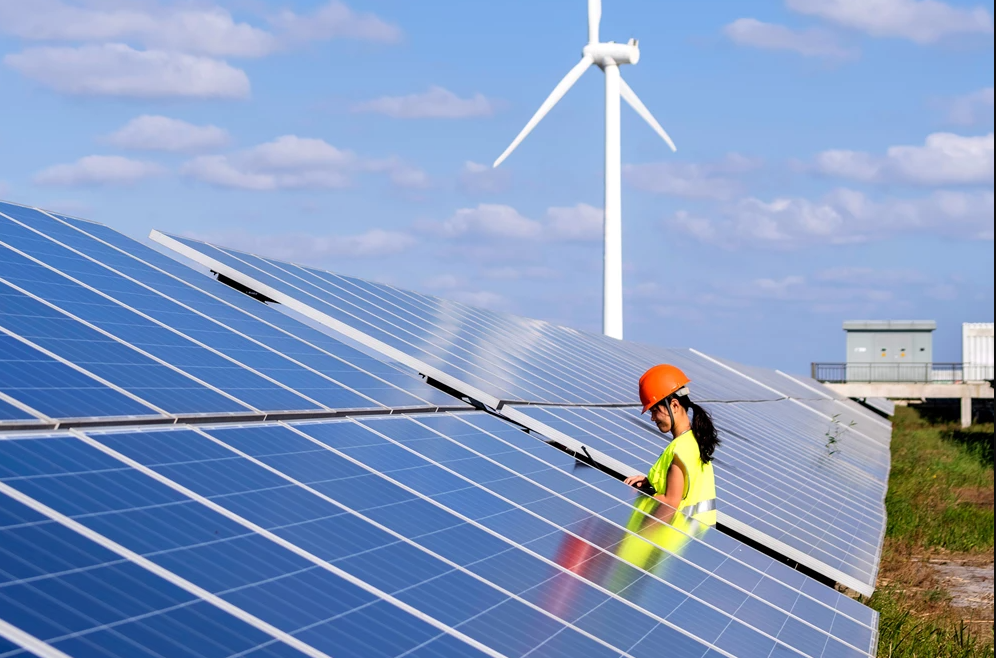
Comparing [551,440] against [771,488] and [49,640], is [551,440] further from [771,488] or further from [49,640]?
[49,640]

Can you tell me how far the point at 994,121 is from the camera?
8484 mm

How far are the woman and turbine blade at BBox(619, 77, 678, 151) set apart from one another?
3795 cm

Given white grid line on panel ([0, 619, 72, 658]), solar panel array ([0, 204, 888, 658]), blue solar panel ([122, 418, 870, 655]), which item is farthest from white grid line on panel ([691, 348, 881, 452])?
white grid line on panel ([0, 619, 72, 658])

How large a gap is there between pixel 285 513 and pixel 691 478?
452 cm

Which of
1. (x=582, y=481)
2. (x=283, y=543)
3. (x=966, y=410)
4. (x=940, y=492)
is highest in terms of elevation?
(x=283, y=543)

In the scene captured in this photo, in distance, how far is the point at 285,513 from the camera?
19.6 ft

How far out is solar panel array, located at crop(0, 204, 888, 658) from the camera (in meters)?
4.46

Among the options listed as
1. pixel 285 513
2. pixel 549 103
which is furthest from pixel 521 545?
pixel 549 103

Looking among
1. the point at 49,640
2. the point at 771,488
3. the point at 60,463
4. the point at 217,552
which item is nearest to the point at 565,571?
the point at 217,552

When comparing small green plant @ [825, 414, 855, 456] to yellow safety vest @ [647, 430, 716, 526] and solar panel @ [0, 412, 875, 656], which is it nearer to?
yellow safety vest @ [647, 430, 716, 526]

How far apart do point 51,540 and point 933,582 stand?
52.9 ft

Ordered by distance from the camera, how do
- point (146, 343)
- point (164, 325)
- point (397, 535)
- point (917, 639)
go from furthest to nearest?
1. point (917, 639)
2. point (164, 325)
3. point (146, 343)
4. point (397, 535)

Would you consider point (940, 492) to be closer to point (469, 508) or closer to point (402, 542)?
point (469, 508)

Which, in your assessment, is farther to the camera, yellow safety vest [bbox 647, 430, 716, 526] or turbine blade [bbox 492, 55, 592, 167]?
turbine blade [bbox 492, 55, 592, 167]
